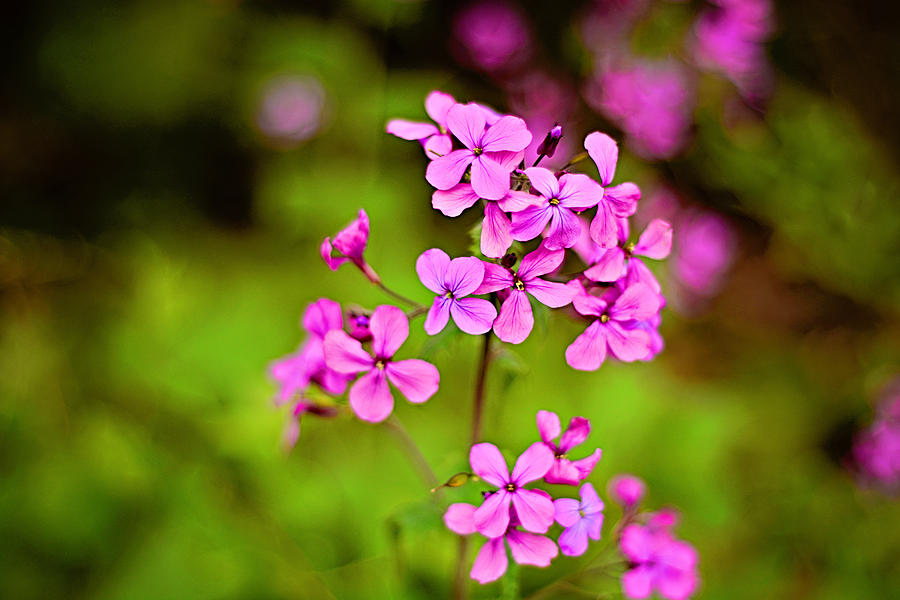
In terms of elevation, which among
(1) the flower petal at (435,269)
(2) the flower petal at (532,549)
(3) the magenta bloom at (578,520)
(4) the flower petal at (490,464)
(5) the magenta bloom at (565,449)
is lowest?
(2) the flower petal at (532,549)

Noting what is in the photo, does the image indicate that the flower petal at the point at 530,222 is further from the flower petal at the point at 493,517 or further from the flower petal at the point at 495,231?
the flower petal at the point at 493,517

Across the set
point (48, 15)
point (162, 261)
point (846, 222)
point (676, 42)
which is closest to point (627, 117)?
point (676, 42)

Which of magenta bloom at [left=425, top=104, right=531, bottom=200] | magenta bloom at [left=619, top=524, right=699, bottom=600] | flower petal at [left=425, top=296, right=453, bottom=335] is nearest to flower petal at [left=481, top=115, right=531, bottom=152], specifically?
magenta bloom at [left=425, top=104, right=531, bottom=200]

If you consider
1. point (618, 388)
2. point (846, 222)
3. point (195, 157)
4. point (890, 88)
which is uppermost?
point (890, 88)

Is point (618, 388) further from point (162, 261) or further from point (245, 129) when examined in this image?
point (245, 129)

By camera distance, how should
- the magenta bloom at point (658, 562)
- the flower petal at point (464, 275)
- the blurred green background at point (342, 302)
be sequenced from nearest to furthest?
the flower petal at point (464, 275)
the magenta bloom at point (658, 562)
the blurred green background at point (342, 302)

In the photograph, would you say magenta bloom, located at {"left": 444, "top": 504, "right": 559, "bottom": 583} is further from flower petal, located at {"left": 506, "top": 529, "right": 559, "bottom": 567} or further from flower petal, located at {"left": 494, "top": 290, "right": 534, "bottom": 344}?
flower petal, located at {"left": 494, "top": 290, "right": 534, "bottom": 344}

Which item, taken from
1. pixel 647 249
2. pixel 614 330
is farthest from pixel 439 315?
pixel 647 249

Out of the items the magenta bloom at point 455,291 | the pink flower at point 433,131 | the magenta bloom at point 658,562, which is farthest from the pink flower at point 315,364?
the magenta bloom at point 658,562
